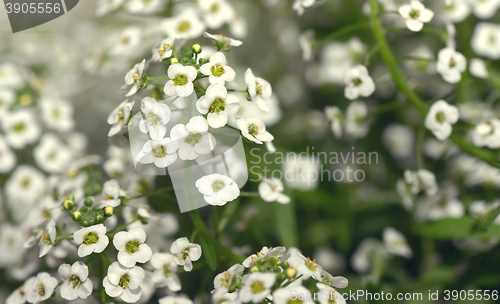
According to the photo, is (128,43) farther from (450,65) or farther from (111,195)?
(450,65)

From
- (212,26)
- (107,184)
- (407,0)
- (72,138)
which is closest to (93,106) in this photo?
(72,138)

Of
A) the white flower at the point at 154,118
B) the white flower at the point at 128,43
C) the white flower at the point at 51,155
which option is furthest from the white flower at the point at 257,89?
the white flower at the point at 51,155

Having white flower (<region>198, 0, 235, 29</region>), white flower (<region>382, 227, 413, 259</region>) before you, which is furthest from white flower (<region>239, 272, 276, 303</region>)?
white flower (<region>198, 0, 235, 29</region>)

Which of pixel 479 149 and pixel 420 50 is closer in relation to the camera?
pixel 479 149

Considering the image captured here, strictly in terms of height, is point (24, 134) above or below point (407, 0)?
below

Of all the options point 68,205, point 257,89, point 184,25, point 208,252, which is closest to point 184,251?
Answer: point 208,252

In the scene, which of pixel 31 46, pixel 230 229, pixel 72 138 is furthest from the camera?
pixel 31 46

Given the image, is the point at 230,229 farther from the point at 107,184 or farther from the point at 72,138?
the point at 72,138
